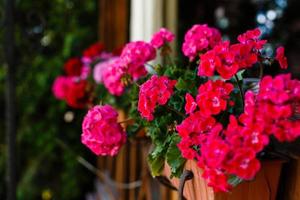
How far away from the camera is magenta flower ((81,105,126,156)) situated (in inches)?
32.8

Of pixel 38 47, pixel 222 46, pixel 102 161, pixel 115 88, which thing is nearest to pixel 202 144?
pixel 222 46

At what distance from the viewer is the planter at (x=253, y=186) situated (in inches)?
29.4

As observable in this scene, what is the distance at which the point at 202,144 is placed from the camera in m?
0.65

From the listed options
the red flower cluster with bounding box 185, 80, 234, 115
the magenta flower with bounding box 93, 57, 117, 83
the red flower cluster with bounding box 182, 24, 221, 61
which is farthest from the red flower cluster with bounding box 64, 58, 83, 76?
the red flower cluster with bounding box 185, 80, 234, 115

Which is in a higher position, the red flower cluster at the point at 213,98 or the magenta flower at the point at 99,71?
the red flower cluster at the point at 213,98

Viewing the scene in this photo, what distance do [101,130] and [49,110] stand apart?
197cm

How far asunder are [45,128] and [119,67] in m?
1.83

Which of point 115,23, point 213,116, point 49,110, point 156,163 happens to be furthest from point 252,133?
point 49,110

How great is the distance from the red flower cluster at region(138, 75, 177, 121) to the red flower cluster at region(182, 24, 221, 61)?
20 centimetres

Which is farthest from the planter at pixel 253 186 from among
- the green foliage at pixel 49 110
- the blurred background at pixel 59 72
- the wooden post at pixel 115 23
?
the green foliage at pixel 49 110

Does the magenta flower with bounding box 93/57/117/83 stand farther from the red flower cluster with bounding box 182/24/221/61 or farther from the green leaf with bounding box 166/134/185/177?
the green leaf with bounding box 166/134/185/177

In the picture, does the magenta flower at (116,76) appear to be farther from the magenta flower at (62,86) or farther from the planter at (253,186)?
the magenta flower at (62,86)

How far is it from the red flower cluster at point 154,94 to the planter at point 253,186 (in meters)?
0.15

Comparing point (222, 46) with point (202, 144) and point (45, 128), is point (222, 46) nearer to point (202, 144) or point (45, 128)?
point (202, 144)
